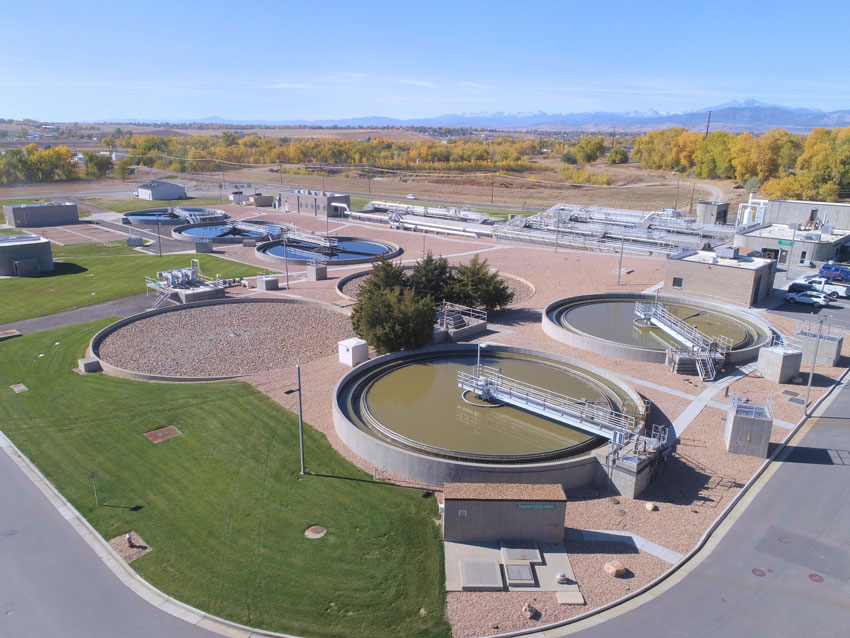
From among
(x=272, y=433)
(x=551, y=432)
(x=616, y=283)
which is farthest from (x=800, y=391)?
(x=272, y=433)

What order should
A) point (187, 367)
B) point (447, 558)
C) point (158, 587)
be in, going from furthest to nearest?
point (187, 367) → point (447, 558) → point (158, 587)

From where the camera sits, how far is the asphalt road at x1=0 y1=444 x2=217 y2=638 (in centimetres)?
1389

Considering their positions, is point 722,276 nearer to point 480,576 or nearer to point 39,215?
point 480,576

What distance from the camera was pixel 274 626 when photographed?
45.7ft

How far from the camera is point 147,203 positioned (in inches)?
3789

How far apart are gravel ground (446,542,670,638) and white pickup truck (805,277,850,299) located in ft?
117

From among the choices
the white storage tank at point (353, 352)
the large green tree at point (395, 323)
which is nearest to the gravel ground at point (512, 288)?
the large green tree at point (395, 323)

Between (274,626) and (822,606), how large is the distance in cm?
1324

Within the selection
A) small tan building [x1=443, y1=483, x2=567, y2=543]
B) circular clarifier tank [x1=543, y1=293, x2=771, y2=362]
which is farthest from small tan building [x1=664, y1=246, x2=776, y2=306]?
small tan building [x1=443, y1=483, x2=567, y2=543]

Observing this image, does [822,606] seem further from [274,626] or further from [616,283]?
[616,283]

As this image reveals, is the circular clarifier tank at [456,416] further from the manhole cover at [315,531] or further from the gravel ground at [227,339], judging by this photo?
the gravel ground at [227,339]

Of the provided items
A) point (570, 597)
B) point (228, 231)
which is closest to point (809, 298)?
point (570, 597)

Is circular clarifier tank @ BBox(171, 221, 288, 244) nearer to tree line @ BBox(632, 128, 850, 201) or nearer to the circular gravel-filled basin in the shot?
the circular gravel-filled basin

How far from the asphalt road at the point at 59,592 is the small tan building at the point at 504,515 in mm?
6754
